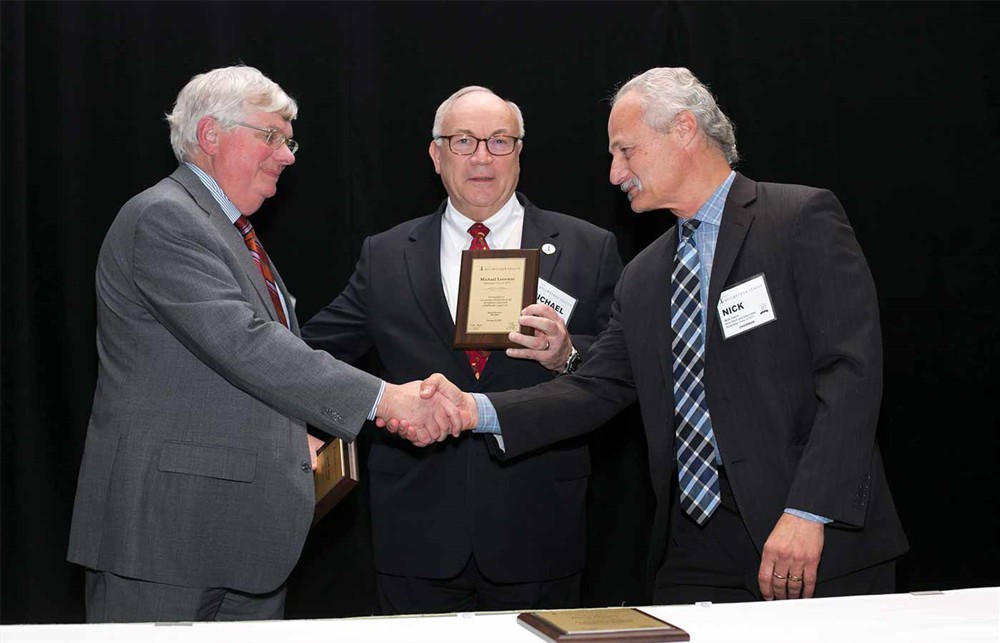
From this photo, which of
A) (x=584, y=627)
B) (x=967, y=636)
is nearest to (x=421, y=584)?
(x=584, y=627)

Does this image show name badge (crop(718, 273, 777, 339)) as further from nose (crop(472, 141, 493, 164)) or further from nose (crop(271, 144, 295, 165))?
nose (crop(271, 144, 295, 165))

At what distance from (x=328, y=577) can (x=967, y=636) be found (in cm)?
301

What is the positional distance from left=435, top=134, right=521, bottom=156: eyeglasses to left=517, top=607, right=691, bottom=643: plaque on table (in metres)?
2.03

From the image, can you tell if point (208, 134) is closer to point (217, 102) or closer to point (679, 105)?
point (217, 102)

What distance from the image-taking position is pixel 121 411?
101 inches

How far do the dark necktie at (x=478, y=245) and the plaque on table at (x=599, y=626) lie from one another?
1676mm

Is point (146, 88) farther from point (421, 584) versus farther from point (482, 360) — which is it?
point (421, 584)

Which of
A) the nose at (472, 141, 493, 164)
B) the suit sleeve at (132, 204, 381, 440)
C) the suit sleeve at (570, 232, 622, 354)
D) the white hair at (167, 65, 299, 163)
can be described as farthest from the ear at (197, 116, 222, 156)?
the suit sleeve at (570, 232, 622, 354)

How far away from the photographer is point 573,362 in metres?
3.27

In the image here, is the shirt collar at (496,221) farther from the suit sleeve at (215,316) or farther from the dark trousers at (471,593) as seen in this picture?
the dark trousers at (471,593)

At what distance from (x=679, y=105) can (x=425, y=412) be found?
1.15 m

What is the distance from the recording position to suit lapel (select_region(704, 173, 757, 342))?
2.59m

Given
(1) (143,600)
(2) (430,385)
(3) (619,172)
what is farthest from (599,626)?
(3) (619,172)

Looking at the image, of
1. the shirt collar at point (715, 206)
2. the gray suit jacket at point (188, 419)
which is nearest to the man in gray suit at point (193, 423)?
the gray suit jacket at point (188, 419)
